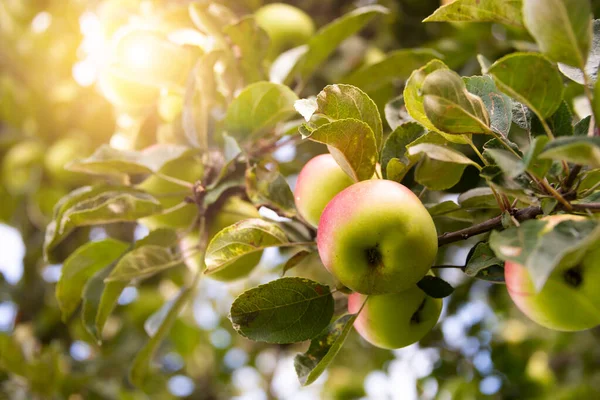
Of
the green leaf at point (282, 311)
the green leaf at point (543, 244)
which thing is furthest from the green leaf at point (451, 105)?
the green leaf at point (282, 311)

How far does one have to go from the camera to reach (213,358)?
2.55 meters

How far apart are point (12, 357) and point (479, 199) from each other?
1433 mm

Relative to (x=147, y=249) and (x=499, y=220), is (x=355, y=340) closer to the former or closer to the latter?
(x=147, y=249)

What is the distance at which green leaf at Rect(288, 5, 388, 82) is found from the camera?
1045mm

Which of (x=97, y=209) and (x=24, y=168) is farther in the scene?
(x=24, y=168)

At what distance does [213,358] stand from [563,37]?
2356mm

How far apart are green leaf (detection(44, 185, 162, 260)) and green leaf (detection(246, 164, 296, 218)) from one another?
16 cm

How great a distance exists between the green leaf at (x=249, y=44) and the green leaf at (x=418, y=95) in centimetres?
49

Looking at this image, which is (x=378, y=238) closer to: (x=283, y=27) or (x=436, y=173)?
(x=436, y=173)

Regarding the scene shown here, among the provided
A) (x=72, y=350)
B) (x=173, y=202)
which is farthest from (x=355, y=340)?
(x=173, y=202)

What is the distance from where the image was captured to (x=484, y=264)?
0.57 m

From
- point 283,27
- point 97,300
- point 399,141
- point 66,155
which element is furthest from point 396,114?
point 66,155

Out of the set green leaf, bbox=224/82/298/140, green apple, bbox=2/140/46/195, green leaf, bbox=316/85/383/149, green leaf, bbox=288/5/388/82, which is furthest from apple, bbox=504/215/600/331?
green apple, bbox=2/140/46/195

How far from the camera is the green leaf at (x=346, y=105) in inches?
24.4
